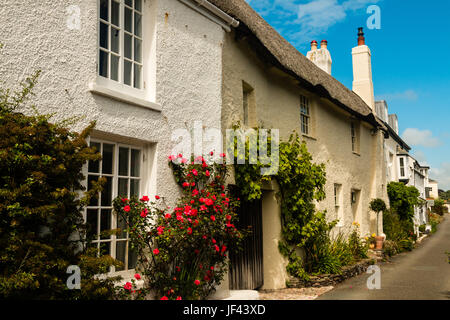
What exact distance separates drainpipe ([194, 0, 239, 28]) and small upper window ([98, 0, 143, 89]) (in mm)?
1412

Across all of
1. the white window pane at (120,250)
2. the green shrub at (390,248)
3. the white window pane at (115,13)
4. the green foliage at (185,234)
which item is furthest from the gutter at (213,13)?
the green shrub at (390,248)

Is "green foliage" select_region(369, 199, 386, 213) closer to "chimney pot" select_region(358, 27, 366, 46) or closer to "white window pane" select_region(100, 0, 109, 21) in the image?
"chimney pot" select_region(358, 27, 366, 46)

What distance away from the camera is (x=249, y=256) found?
862 centimetres

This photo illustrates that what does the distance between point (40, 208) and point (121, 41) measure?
9.44 ft

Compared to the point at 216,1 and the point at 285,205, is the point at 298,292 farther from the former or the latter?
the point at 216,1

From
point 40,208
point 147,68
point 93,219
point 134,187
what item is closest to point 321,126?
point 147,68

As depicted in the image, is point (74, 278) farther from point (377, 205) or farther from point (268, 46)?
point (377, 205)

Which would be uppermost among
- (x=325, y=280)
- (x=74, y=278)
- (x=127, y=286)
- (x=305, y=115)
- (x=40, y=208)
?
(x=305, y=115)

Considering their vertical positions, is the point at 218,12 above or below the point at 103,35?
above

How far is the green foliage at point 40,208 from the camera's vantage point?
137 inches

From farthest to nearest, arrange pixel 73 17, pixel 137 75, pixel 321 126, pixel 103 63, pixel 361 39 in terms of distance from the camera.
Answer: pixel 361 39 < pixel 321 126 < pixel 137 75 < pixel 103 63 < pixel 73 17

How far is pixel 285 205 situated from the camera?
9.48 metres

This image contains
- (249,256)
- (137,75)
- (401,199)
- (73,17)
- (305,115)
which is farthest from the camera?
(401,199)

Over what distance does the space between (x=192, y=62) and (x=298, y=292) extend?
5.55 meters
